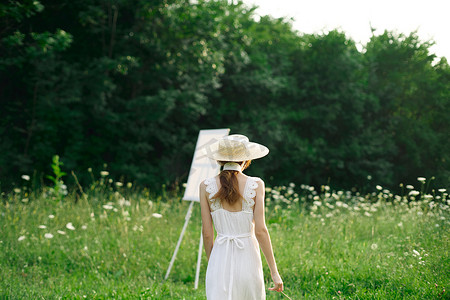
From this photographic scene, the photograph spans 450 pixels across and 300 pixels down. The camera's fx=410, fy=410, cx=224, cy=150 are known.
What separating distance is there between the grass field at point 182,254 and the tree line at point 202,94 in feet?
15.8

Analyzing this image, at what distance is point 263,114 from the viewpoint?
16703 millimetres

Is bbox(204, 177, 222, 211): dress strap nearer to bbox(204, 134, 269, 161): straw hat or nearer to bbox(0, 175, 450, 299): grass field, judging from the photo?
bbox(204, 134, 269, 161): straw hat

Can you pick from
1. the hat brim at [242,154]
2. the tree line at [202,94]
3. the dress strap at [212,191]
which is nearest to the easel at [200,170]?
the hat brim at [242,154]

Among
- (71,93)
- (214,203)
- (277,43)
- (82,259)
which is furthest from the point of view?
(277,43)

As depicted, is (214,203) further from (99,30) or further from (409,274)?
(99,30)

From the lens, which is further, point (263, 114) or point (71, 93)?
point (263, 114)

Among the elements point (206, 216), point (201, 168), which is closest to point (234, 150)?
point (206, 216)

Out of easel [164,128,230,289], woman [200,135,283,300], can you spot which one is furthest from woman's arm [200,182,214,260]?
easel [164,128,230,289]

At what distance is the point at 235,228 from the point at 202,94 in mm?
11570

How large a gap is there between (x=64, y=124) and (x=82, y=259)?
7976mm

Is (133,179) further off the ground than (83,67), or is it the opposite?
(83,67)

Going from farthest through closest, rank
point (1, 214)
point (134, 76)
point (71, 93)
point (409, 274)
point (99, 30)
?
point (134, 76)
point (99, 30)
point (71, 93)
point (1, 214)
point (409, 274)

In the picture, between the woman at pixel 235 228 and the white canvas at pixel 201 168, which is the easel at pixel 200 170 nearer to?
the white canvas at pixel 201 168

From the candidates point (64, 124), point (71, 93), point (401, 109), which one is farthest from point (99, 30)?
point (401, 109)
